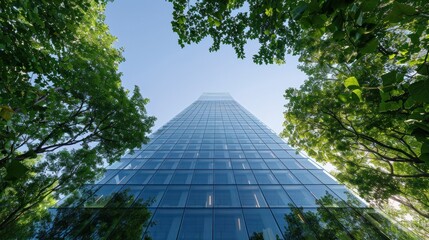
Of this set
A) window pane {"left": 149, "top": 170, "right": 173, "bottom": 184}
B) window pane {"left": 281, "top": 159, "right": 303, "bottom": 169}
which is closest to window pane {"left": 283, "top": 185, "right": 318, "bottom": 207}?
window pane {"left": 281, "top": 159, "right": 303, "bottom": 169}

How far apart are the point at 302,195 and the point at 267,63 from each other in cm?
789

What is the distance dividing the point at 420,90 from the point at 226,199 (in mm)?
10301

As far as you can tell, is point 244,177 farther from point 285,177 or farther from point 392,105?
point 392,105

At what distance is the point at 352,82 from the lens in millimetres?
1978

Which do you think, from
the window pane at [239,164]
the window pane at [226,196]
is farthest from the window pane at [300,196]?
the window pane at [239,164]

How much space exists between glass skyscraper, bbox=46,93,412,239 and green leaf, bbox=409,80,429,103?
27.1 ft

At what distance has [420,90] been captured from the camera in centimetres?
147

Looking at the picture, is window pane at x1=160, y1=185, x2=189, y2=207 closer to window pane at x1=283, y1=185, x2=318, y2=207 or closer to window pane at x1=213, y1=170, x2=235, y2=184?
window pane at x1=213, y1=170, x2=235, y2=184

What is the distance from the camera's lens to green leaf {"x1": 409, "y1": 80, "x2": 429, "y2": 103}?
1.44 m

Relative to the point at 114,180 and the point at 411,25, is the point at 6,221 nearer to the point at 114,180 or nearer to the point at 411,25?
the point at 114,180

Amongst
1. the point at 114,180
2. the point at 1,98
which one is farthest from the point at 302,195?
the point at 1,98

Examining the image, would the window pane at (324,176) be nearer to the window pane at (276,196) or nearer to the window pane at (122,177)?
the window pane at (276,196)

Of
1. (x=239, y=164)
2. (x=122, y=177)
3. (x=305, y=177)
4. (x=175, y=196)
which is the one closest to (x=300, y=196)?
(x=305, y=177)

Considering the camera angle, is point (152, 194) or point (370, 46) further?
point (152, 194)
